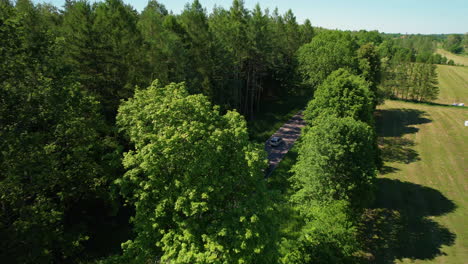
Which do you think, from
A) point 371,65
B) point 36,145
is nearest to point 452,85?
point 371,65

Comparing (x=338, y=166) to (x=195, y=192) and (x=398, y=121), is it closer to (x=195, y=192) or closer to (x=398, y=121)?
(x=195, y=192)

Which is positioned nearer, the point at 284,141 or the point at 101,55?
the point at 101,55

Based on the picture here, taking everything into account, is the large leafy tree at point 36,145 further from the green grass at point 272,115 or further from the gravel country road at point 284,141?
the green grass at point 272,115

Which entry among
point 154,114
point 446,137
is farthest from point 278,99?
point 154,114

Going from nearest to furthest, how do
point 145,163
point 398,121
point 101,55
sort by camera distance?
point 145,163 < point 101,55 < point 398,121

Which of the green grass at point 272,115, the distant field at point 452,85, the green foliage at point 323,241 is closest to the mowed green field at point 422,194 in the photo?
the green foliage at point 323,241

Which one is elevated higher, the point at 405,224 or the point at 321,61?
the point at 321,61

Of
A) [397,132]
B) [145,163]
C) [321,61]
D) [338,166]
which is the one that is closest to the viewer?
Answer: [145,163]
